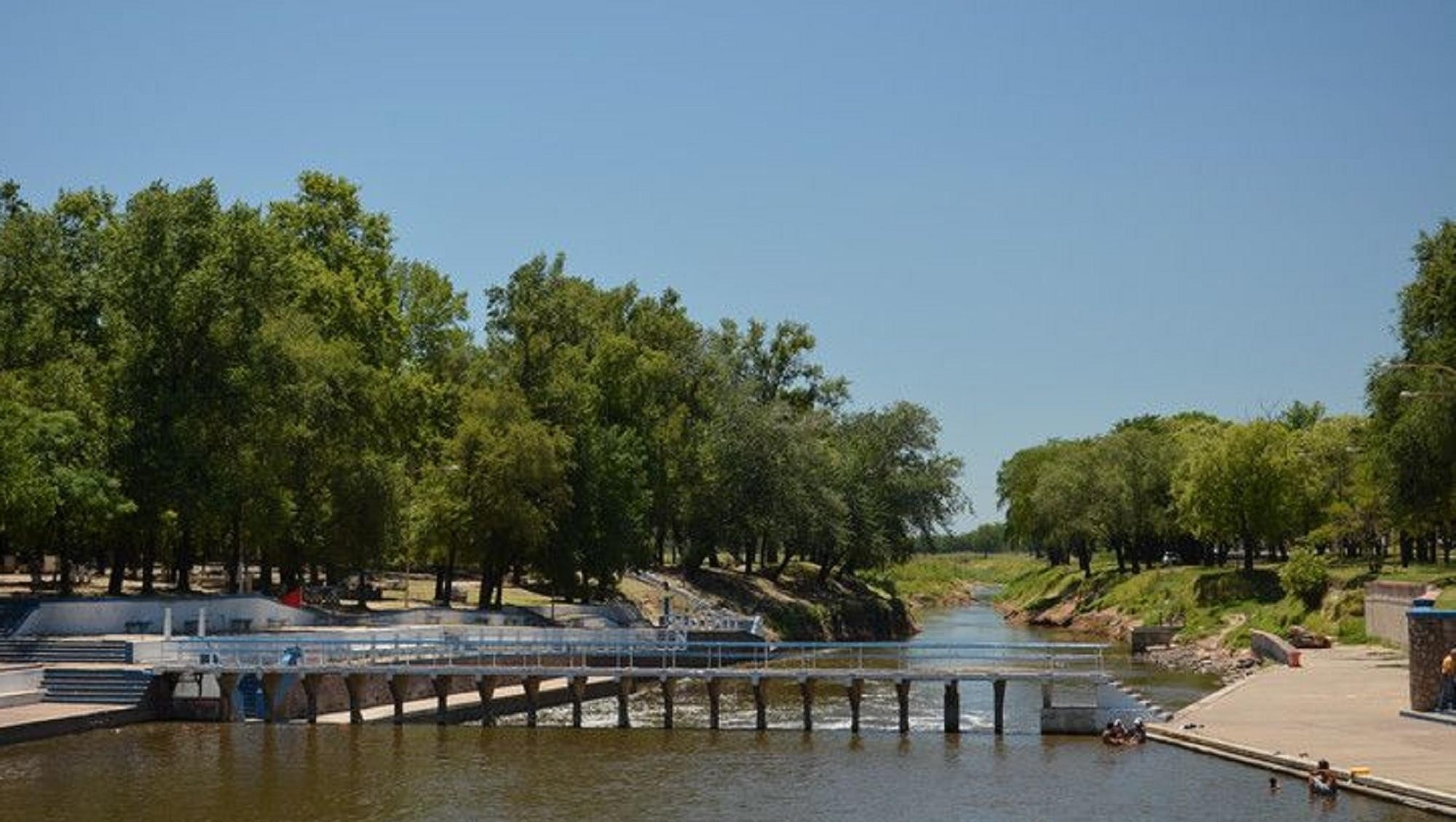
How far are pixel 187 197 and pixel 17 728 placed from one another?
80.1ft

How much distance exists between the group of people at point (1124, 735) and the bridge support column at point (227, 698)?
24.6 metres

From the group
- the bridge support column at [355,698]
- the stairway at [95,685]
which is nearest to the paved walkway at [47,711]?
the stairway at [95,685]

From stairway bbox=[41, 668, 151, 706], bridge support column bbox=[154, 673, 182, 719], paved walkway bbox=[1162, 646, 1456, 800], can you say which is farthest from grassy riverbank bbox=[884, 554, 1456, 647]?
stairway bbox=[41, 668, 151, 706]

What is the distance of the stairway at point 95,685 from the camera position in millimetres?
49094

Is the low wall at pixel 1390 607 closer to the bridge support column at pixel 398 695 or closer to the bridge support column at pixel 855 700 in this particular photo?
Result: the bridge support column at pixel 855 700

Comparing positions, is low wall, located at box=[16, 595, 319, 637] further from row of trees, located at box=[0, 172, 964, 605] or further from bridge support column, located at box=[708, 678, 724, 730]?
bridge support column, located at box=[708, 678, 724, 730]

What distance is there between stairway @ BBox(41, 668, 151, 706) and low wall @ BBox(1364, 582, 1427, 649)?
43.2 meters

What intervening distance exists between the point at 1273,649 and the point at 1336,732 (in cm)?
2859

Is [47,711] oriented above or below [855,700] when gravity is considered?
below

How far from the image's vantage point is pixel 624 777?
40.6m

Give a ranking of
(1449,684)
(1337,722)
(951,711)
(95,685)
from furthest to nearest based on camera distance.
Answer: (95,685) < (951,711) < (1337,722) < (1449,684)

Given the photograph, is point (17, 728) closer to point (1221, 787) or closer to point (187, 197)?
point (187, 197)

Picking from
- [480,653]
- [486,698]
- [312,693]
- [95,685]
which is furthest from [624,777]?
[95,685]

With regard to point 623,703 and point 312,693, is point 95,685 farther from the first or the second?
point 623,703
